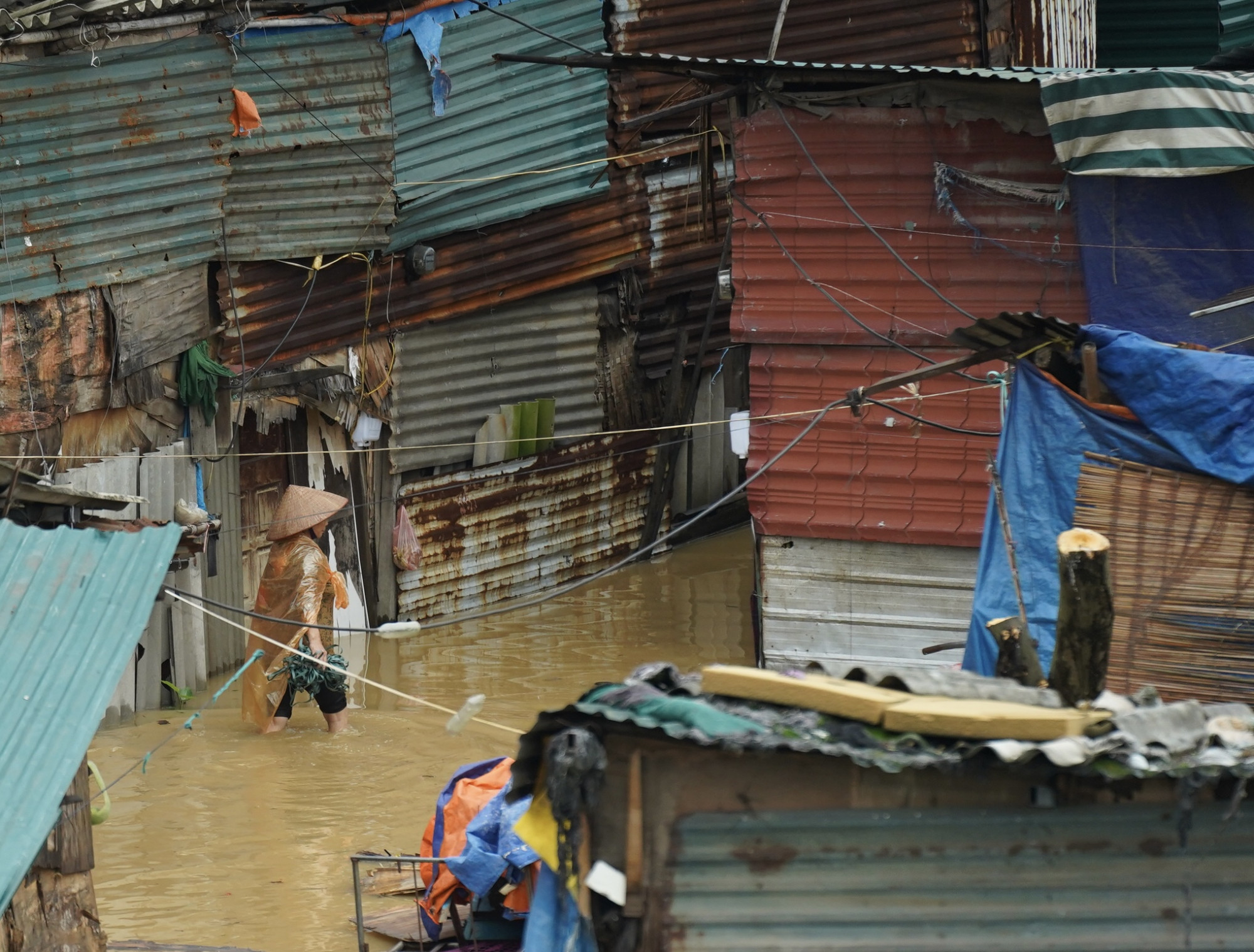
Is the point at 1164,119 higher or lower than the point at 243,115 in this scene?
lower

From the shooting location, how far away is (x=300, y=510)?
10195 millimetres

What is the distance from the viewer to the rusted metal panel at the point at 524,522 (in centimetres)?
1355

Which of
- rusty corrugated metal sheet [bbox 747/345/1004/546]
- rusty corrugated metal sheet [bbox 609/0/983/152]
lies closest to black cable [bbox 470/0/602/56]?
rusty corrugated metal sheet [bbox 609/0/983/152]

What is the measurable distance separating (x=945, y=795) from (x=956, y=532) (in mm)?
5437

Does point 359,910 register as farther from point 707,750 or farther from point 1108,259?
point 1108,259

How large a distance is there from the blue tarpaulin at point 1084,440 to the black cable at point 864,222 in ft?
7.09

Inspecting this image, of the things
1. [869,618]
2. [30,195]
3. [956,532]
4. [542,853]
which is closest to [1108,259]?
[956,532]

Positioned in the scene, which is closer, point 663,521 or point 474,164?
point 474,164

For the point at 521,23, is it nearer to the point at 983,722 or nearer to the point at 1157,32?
the point at 1157,32

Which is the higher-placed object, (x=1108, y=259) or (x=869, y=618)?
(x=1108, y=259)

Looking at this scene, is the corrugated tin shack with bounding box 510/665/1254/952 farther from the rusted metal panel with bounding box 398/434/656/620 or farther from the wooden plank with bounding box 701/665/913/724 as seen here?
the rusted metal panel with bounding box 398/434/656/620

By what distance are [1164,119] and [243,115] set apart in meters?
6.48

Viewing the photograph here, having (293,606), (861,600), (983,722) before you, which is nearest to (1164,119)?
(861,600)

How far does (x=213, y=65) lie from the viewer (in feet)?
35.8
